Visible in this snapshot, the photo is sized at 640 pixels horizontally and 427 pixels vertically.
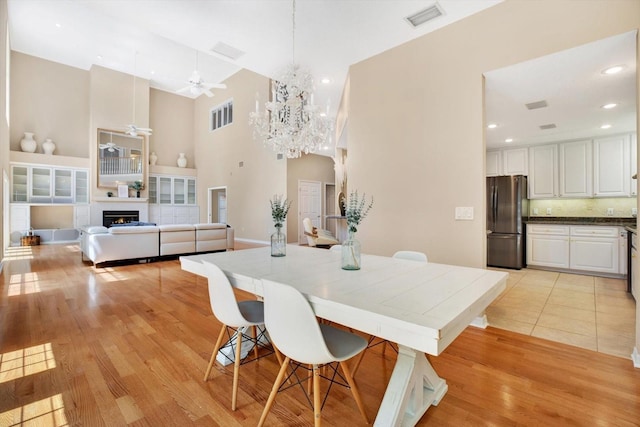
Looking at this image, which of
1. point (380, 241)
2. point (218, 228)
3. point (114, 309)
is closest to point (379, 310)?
point (380, 241)

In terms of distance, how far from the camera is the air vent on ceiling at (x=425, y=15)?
9.03ft

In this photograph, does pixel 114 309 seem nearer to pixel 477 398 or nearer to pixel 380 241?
pixel 380 241

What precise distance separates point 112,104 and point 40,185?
10.5ft

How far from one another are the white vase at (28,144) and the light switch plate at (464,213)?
11.2 meters

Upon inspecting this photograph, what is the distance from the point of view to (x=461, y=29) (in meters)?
2.92

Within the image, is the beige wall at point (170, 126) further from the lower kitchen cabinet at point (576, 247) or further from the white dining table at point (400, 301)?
the lower kitchen cabinet at point (576, 247)

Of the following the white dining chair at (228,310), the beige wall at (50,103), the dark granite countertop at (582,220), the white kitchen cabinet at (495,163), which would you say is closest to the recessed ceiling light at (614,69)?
the dark granite countertop at (582,220)

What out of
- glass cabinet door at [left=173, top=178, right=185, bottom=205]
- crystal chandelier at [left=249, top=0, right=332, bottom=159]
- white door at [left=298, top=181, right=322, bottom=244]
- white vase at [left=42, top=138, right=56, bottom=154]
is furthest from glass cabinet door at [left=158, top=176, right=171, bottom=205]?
crystal chandelier at [left=249, top=0, right=332, bottom=159]

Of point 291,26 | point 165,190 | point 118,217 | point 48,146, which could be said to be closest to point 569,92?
point 291,26

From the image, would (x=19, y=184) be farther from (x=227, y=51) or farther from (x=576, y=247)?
(x=576, y=247)

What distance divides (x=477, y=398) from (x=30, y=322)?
388cm

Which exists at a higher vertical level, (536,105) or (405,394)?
(536,105)

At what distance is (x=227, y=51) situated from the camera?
3586 mm

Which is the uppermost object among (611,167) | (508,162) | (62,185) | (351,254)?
(508,162)
